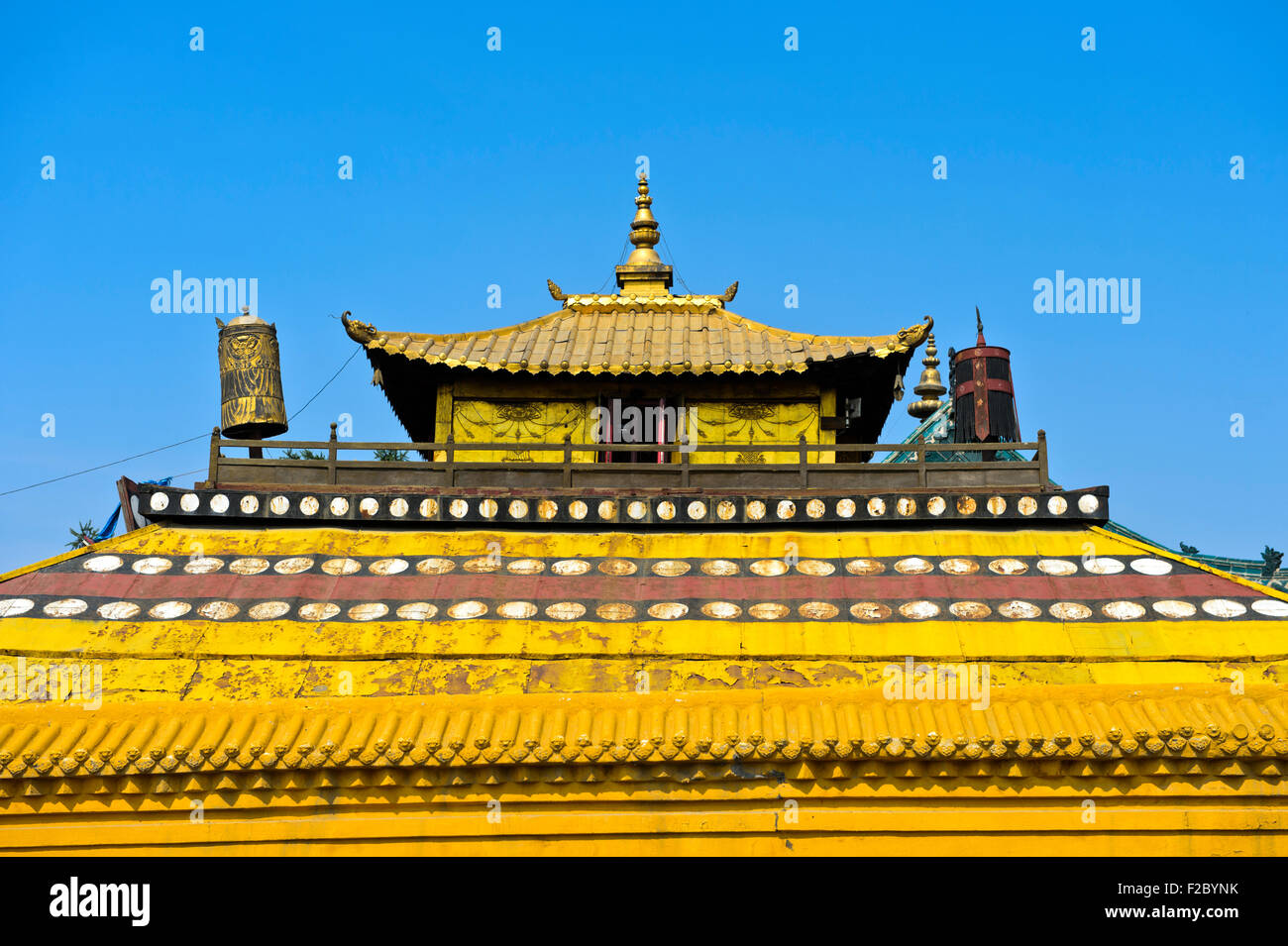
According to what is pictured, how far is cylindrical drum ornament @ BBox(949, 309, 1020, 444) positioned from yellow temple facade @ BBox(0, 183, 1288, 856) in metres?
0.91

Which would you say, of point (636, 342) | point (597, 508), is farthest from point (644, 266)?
point (597, 508)

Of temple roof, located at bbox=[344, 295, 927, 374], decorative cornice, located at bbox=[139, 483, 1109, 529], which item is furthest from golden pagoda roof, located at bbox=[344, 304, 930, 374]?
decorative cornice, located at bbox=[139, 483, 1109, 529]

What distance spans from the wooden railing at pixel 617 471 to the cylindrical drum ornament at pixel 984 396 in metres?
1.11

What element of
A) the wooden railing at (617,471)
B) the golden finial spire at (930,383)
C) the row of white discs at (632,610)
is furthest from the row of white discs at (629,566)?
the golden finial spire at (930,383)

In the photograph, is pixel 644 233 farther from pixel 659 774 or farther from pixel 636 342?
pixel 659 774

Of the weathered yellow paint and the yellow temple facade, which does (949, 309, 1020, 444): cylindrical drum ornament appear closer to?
the yellow temple facade

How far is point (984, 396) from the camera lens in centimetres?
1528

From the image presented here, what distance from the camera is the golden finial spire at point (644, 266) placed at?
746 inches

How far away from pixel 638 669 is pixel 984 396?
23.0 feet

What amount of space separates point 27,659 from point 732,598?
6956 millimetres
